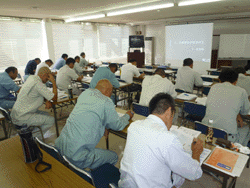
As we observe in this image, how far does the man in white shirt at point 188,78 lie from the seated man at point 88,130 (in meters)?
3.08

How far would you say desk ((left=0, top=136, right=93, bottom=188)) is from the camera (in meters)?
1.29

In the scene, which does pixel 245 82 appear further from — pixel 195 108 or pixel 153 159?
pixel 153 159

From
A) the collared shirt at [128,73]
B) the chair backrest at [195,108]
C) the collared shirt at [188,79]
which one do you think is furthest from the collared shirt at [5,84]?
the collared shirt at [188,79]

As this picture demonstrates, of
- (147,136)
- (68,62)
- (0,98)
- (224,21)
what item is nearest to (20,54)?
(68,62)

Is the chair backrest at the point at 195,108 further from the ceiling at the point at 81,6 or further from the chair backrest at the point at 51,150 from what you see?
the ceiling at the point at 81,6

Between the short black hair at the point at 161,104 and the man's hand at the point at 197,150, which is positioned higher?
the short black hair at the point at 161,104

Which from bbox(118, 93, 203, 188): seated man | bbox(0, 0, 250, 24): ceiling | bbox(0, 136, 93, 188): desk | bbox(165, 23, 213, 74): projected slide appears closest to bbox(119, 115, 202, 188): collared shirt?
bbox(118, 93, 203, 188): seated man

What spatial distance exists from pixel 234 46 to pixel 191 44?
246 cm

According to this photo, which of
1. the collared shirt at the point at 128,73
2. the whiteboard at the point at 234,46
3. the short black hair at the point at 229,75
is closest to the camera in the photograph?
the short black hair at the point at 229,75

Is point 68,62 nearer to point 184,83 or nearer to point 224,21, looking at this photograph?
point 184,83

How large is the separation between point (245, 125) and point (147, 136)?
7.67ft

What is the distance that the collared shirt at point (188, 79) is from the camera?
14.9 feet

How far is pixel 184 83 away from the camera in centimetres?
465

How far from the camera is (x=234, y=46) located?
30.2 feet
